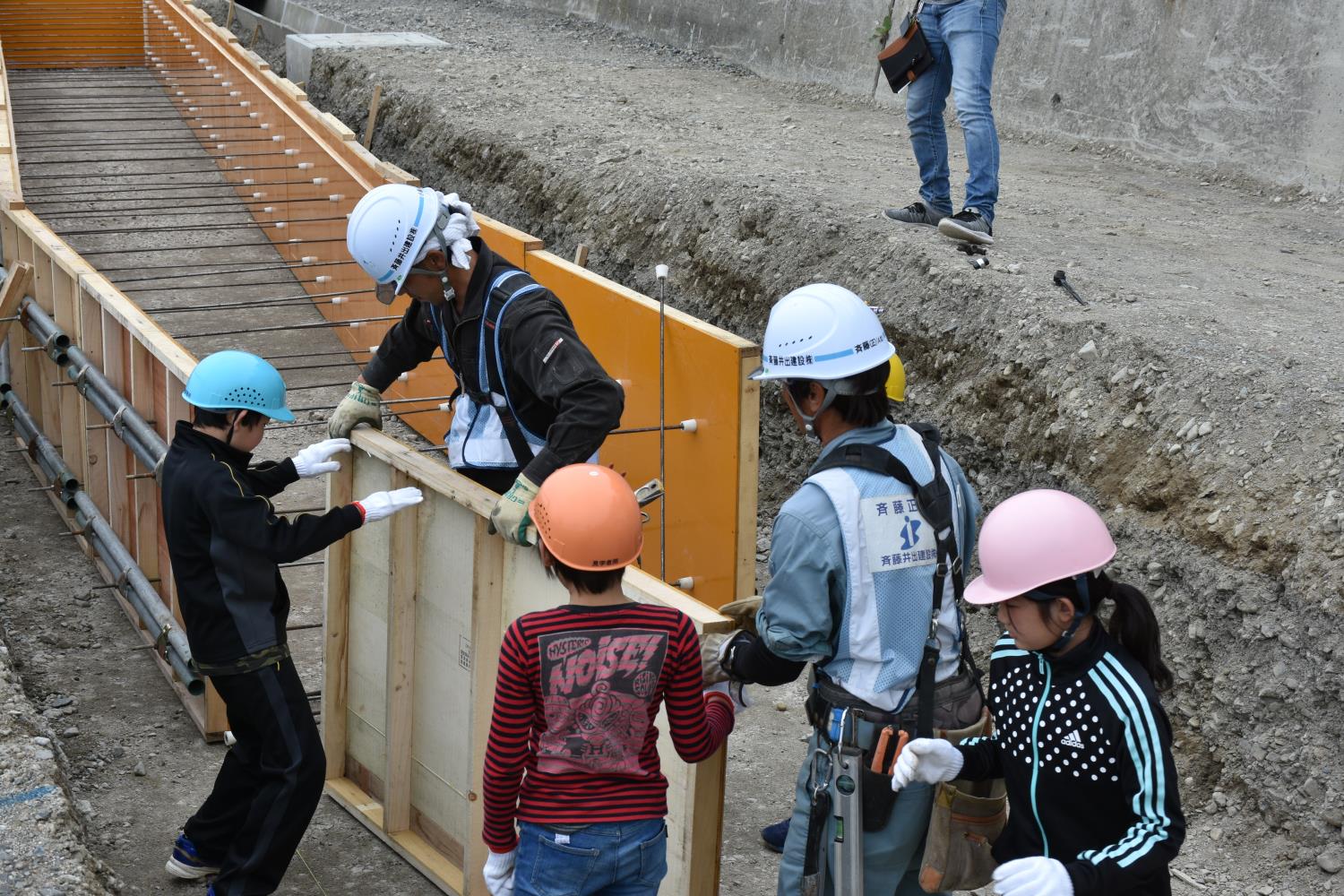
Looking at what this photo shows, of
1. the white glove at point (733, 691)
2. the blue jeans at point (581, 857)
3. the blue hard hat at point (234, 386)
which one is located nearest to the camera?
the blue jeans at point (581, 857)

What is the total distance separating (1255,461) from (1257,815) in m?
1.45

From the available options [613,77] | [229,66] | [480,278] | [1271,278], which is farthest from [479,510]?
[613,77]

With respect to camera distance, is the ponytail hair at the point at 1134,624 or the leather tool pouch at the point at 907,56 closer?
the ponytail hair at the point at 1134,624

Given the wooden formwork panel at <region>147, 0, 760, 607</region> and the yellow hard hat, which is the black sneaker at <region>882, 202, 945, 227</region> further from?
the yellow hard hat

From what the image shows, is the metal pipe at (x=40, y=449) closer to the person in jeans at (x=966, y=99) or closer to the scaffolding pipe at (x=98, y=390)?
the scaffolding pipe at (x=98, y=390)

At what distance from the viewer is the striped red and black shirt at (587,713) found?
3275 millimetres

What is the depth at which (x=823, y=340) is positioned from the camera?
3.42 m

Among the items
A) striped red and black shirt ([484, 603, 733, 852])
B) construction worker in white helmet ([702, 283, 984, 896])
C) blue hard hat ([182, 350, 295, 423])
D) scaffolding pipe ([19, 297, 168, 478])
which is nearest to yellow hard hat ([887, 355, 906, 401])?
construction worker in white helmet ([702, 283, 984, 896])

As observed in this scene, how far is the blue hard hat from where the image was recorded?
14.2 feet

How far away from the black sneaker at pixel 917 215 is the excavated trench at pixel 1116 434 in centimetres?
28

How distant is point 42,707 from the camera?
5.83 m

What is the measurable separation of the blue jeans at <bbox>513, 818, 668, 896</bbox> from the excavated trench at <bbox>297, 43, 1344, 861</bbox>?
2.80m

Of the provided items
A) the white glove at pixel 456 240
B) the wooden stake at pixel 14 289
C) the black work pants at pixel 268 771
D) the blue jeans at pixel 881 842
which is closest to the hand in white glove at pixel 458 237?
the white glove at pixel 456 240

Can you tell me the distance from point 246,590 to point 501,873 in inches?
54.4
